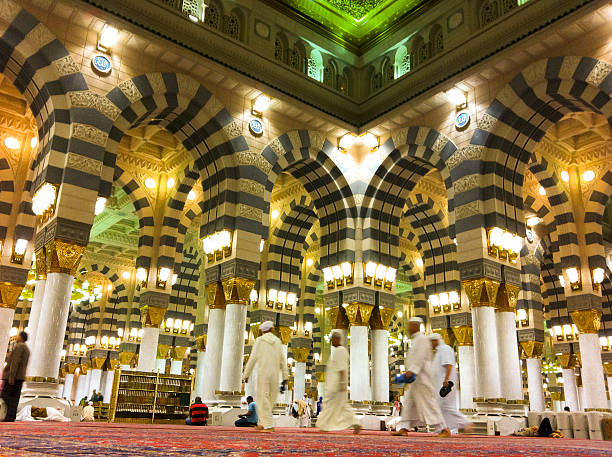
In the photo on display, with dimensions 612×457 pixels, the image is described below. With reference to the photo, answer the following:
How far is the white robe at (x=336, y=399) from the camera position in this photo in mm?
6270

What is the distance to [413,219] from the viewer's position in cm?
1550

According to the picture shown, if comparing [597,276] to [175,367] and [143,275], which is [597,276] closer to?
[143,275]

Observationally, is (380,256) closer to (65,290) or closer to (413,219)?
(413,219)

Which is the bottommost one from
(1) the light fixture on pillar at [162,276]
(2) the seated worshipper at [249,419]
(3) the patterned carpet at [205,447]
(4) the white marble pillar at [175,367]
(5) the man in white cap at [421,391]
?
(2) the seated worshipper at [249,419]

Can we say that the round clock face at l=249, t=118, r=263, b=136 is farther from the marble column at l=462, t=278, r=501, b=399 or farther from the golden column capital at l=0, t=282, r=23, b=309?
the golden column capital at l=0, t=282, r=23, b=309

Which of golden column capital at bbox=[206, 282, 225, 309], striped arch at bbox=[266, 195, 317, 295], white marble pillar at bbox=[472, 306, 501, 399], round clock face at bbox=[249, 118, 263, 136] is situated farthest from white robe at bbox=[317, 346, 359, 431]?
striped arch at bbox=[266, 195, 317, 295]

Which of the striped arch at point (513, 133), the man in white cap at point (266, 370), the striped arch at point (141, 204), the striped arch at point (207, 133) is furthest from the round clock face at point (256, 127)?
the man in white cap at point (266, 370)

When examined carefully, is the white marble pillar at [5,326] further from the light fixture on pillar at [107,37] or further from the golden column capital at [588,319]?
the golden column capital at [588,319]

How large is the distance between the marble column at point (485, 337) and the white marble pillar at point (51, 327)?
6.75 metres

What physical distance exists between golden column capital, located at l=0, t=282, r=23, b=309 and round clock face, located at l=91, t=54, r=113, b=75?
503cm

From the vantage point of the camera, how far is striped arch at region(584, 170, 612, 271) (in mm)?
12641

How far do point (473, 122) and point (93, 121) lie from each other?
278 inches

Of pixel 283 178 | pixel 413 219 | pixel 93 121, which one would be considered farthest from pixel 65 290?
pixel 413 219

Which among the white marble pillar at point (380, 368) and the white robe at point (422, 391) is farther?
the white marble pillar at point (380, 368)
